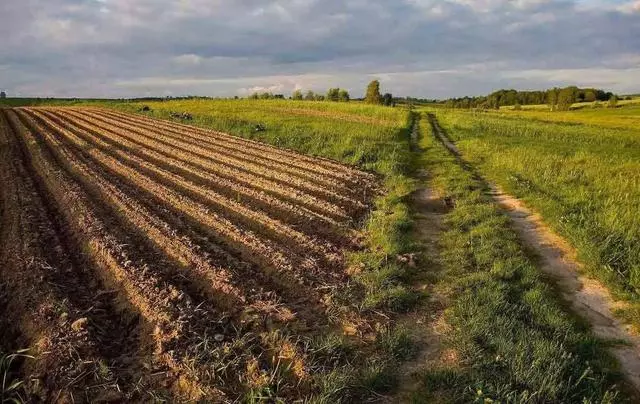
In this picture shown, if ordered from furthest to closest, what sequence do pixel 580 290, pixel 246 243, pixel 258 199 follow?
pixel 258 199, pixel 246 243, pixel 580 290

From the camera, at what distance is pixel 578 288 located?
793 centimetres

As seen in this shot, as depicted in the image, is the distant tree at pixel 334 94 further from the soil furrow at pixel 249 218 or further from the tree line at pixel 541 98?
the soil furrow at pixel 249 218

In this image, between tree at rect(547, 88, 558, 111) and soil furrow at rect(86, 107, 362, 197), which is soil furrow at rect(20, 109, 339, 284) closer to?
soil furrow at rect(86, 107, 362, 197)

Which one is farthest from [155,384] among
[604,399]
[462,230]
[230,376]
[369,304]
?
[462,230]

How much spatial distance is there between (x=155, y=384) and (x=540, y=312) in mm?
4854

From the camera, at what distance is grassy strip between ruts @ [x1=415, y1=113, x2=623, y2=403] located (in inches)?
197

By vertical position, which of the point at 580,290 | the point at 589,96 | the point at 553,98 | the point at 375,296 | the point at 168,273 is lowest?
the point at 580,290

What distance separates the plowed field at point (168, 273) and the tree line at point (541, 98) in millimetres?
78549

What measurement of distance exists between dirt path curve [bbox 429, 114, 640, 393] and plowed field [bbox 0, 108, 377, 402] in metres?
3.46

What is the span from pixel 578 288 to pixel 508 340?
2.85 metres

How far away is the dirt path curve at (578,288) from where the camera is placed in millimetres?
6047

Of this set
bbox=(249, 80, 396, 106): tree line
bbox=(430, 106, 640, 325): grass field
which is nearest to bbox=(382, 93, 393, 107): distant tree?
bbox=(249, 80, 396, 106): tree line

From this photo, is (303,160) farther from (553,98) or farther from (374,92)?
(553,98)

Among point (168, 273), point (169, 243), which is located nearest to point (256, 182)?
point (169, 243)
